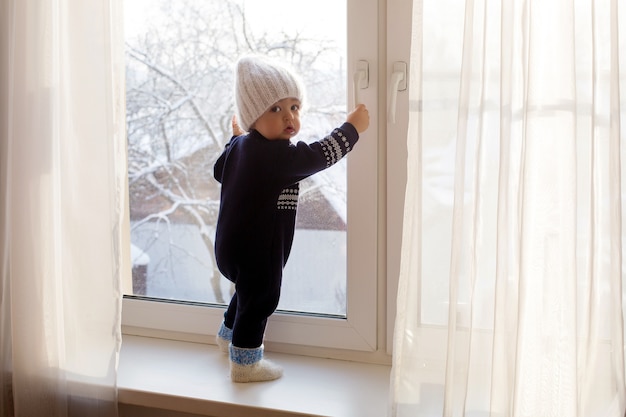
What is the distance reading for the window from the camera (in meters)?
1.49

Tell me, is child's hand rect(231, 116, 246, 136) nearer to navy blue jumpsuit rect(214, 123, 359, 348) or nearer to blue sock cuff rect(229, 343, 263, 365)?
navy blue jumpsuit rect(214, 123, 359, 348)

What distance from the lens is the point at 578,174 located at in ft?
3.51

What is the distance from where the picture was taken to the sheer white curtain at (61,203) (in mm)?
1386

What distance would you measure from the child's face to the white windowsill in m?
0.49

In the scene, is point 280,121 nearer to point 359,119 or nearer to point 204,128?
point 359,119

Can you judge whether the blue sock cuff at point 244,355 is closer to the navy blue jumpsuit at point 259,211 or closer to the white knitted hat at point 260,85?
the navy blue jumpsuit at point 259,211

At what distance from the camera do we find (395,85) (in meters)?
1.40

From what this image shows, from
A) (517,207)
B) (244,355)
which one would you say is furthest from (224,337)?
(517,207)

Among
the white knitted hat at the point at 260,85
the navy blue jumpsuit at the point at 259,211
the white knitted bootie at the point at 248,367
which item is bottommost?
the white knitted bootie at the point at 248,367

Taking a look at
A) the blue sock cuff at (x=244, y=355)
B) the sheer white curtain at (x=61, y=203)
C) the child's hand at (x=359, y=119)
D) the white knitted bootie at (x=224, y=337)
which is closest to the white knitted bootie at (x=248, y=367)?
the blue sock cuff at (x=244, y=355)

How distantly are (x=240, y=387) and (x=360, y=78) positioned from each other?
0.66 m

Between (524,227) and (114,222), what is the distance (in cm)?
79

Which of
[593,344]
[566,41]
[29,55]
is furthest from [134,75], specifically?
[593,344]

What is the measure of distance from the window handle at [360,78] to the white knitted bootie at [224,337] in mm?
553
